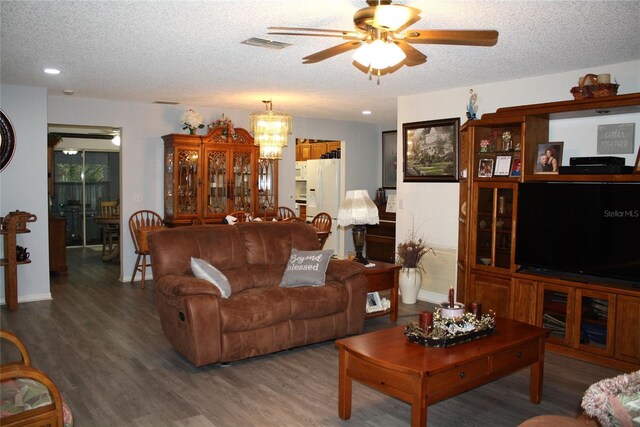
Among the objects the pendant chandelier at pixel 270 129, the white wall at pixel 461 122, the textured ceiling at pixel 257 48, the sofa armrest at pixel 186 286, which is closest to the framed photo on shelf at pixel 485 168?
the white wall at pixel 461 122

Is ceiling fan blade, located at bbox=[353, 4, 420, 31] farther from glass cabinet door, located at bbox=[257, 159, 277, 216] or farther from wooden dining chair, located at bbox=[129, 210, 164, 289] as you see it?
glass cabinet door, located at bbox=[257, 159, 277, 216]

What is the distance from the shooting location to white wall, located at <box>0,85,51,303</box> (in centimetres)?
585

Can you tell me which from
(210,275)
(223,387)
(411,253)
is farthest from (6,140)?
(411,253)

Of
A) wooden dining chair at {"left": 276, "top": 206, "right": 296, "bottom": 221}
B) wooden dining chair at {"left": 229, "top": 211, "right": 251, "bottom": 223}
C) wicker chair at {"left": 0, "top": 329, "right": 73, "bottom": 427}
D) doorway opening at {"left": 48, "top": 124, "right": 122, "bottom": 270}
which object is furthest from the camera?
doorway opening at {"left": 48, "top": 124, "right": 122, "bottom": 270}

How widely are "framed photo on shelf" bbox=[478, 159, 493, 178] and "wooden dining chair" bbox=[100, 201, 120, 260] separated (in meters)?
6.57

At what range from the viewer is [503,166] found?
479 centimetres

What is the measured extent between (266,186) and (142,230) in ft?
6.64

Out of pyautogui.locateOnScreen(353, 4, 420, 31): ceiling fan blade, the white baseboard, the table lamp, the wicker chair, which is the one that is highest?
pyautogui.locateOnScreen(353, 4, 420, 31): ceiling fan blade

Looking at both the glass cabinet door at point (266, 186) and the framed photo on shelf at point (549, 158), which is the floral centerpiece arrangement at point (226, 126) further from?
the framed photo on shelf at point (549, 158)

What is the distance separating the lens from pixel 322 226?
7.60 m

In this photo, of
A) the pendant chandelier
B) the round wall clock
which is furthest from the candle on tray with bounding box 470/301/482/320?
the round wall clock

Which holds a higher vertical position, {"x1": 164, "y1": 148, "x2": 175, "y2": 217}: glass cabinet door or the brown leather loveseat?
{"x1": 164, "y1": 148, "x2": 175, "y2": 217}: glass cabinet door

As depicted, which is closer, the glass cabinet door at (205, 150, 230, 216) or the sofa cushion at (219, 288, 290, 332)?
the sofa cushion at (219, 288, 290, 332)

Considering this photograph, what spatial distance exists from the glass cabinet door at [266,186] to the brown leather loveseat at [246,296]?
2898mm
